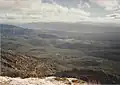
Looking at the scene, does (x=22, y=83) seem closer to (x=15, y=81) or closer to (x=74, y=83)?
(x=15, y=81)

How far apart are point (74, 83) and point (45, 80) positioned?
14.3ft

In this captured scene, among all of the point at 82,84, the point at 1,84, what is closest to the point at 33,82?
the point at 1,84

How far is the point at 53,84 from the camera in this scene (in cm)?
4056

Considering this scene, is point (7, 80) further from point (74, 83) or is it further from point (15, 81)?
point (74, 83)

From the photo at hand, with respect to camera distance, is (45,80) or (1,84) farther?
(45,80)

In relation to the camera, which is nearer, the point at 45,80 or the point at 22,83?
the point at 22,83

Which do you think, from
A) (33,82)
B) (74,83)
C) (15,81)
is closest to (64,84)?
(74,83)

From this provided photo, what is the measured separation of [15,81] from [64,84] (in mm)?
7141

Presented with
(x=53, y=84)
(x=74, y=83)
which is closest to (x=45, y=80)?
(x=53, y=84)

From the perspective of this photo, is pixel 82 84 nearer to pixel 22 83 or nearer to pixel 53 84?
pixel 53 84

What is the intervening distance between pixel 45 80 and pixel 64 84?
2984 mm

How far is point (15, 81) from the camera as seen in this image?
39.3 metres

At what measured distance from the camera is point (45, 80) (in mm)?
41594

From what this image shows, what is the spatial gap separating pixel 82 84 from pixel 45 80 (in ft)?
18.2
